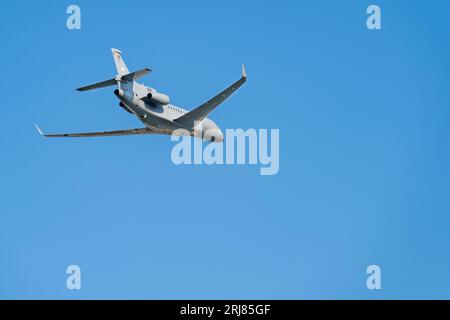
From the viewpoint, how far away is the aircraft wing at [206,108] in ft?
180

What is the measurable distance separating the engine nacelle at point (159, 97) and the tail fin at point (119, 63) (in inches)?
101

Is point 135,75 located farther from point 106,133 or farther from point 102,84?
point 106,133

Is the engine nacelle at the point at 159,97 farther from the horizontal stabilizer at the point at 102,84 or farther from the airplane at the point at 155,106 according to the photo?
the horizontal stabilizer at the point at 102,84

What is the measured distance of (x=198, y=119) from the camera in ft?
194

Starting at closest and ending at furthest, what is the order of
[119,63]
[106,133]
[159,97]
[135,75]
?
1. [135,75]
2. [159,97]
3. [119,63]
4. [106,133]

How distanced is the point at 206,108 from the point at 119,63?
22.4 feet

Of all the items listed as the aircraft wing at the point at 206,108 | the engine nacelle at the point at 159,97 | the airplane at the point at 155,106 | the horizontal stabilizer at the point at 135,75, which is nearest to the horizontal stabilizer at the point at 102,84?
the airplane at the point at 155,106

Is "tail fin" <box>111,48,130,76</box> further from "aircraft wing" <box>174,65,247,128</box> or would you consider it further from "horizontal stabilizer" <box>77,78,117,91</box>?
"aircraft wing" <box>174,65,247,128</box>

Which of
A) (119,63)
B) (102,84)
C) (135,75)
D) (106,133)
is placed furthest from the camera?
(106,133)

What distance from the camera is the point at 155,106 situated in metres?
57.1

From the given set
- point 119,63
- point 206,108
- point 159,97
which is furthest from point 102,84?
point 206,108

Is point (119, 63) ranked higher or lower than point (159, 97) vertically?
higher

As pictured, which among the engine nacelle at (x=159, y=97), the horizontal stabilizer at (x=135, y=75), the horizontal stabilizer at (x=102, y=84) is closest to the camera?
the horizontal stabilizer at (x=135, y=75)
